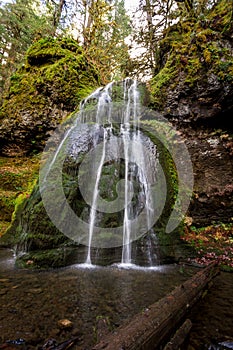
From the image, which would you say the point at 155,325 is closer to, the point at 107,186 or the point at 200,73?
the point at 107,186

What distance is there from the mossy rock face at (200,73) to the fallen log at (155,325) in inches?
269

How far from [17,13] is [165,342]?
18.2m

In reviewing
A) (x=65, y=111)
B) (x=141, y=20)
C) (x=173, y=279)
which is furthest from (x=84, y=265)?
(x=141, y=20)

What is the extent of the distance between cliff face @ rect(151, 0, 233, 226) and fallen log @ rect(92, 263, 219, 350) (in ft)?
16.2

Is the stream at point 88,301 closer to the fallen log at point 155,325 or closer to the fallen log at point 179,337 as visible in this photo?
the fallen log at point 179,337

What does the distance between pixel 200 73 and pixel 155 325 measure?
8471 mm

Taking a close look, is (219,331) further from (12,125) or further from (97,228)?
(12,125)

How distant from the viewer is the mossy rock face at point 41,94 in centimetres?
1031

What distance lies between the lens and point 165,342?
6.15 ft

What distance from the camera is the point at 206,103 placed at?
309 inches

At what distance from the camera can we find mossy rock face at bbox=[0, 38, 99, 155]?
10.3 meters

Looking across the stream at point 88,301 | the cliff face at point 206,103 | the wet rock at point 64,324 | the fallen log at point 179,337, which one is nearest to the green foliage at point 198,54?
the cliff face at point 206,103

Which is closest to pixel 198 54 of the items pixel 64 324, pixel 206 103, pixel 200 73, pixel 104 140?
pixel 200 73

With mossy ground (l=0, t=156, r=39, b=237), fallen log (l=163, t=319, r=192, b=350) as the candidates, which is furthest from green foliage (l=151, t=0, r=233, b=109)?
fallen log (l=163, t=319, r=192, b=350)
